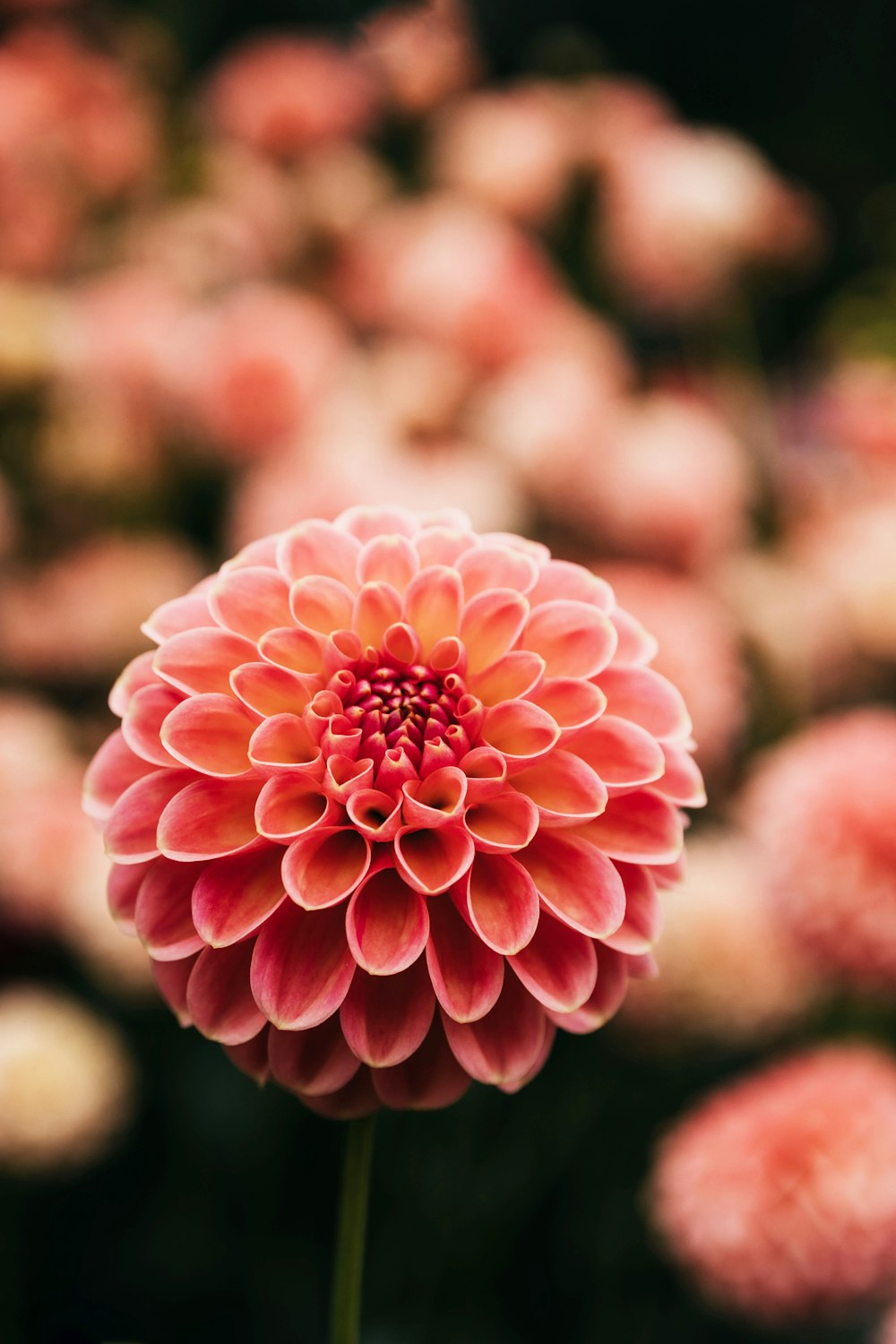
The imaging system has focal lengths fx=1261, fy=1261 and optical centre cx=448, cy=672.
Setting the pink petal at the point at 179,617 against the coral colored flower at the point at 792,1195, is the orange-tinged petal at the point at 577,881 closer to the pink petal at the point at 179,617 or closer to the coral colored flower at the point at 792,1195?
the pink petal at the point at 179,617

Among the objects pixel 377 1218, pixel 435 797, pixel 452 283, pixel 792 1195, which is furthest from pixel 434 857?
pixel 452 283

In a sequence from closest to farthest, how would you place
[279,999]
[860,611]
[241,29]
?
[279,999] → [860,611] → [241,29]

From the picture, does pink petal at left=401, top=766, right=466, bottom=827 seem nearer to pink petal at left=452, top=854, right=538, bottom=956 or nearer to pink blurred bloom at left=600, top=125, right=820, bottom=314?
pink petal at left=452, top=854, right=538, bottom=956

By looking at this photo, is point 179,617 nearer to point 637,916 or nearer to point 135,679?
point 135,679

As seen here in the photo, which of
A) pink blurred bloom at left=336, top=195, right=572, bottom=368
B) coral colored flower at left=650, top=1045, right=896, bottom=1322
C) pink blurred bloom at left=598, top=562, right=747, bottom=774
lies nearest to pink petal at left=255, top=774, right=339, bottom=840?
coral colored flower at left=650, top=1045, right=896, bottom=1322

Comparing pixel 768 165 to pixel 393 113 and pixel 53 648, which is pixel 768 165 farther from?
pixel 53 648

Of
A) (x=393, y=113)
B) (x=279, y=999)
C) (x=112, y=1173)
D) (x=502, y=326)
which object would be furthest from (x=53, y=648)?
(x=393, y=113)
